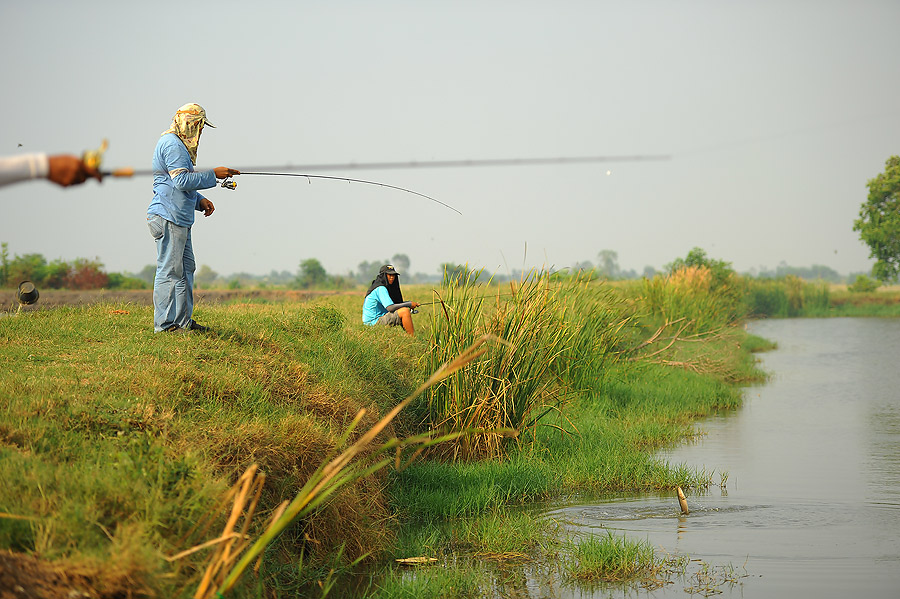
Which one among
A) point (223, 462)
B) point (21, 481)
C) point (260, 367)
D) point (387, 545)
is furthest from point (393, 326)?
point (21, 481)

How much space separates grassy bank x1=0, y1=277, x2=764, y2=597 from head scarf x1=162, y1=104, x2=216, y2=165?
164 cm

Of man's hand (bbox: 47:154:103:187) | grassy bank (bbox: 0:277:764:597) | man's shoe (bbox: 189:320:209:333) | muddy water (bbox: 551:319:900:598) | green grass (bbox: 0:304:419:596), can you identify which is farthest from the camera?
man's shoe (bbox: 189:320:209:333)

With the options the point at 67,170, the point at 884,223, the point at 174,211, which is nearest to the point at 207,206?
the point at 174,211

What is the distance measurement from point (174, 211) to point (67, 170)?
4085 mm

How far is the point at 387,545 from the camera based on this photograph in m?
5.82

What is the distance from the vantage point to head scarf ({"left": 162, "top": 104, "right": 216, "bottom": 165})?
24.2 feet

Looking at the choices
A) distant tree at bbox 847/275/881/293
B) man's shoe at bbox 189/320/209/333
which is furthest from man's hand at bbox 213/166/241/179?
distant tree at bbox 847/275/881/293

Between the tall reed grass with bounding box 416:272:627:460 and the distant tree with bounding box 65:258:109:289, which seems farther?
the distant tree with bounding box 65:258:109:289

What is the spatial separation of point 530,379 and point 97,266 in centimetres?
1921

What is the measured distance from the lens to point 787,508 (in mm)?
7309

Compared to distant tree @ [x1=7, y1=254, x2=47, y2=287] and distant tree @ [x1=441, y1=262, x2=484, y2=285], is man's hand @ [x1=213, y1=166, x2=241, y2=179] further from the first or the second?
distant tree @ [x1=7, y1=254, x2=47, y2=287]

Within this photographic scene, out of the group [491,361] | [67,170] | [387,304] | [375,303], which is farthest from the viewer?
[375,303]

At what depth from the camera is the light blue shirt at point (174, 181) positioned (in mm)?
7211

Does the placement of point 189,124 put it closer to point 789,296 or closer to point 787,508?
point 787,508
